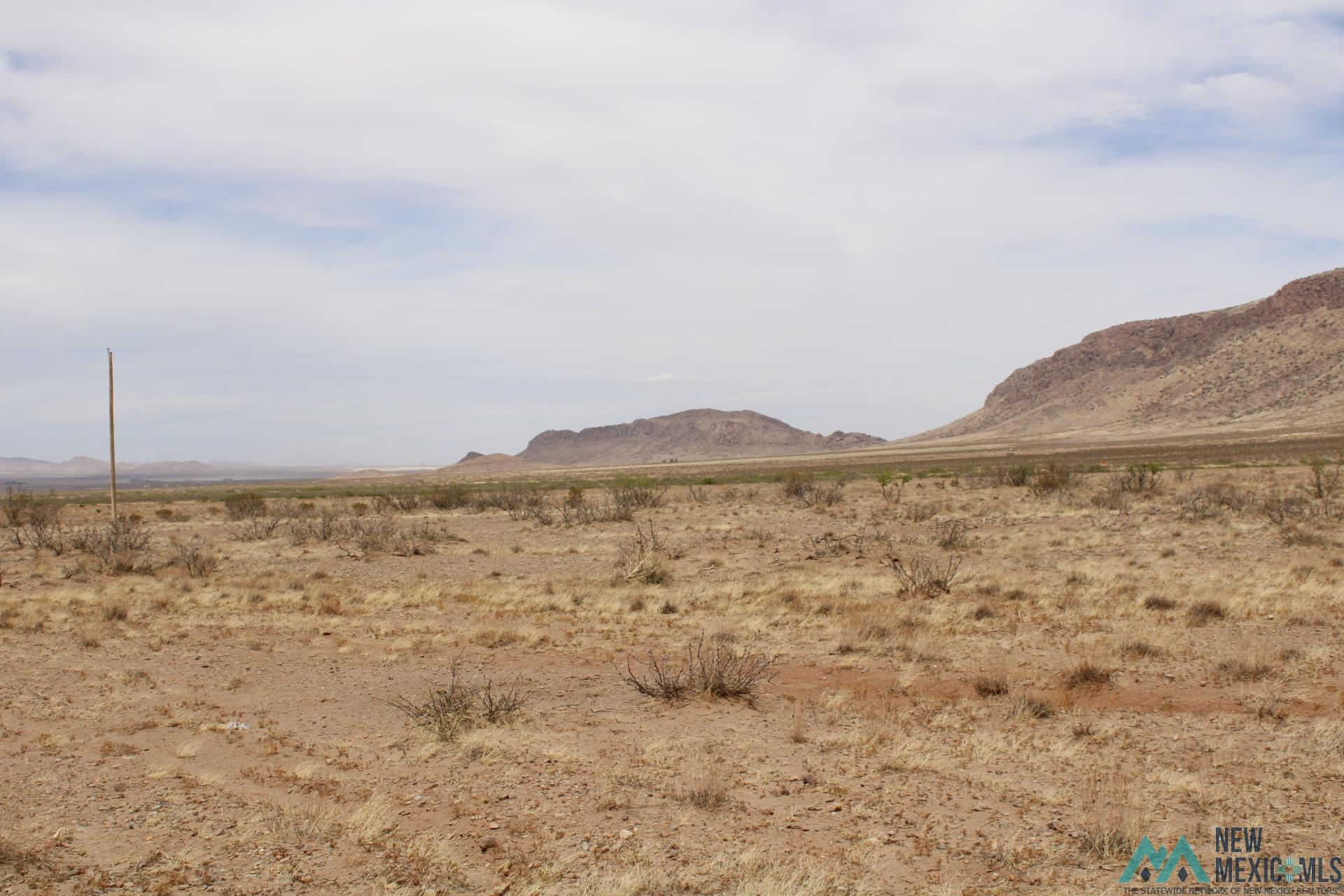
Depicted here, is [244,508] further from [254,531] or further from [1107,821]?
[1107,821]

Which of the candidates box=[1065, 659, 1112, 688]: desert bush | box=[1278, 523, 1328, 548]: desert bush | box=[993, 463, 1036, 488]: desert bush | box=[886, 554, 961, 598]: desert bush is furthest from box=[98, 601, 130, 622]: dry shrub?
box=[993, 463, 1036, 488]: desert bush

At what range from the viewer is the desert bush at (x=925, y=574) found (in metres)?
15.3

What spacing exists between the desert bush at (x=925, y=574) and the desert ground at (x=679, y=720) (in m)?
0.11

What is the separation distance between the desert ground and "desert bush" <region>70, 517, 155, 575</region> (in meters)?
0.27

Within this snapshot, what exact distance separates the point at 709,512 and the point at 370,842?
2739 cm

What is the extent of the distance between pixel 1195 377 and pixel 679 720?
5955 inches

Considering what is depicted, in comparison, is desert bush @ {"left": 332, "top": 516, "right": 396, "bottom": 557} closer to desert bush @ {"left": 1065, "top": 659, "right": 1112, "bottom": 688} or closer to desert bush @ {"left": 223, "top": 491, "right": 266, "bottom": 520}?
desert bush @ {"left": 223, "top": 491, "right": 266, "bottom": 520}

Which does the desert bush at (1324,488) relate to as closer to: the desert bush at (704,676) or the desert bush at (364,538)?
the desert bush at (704,676)

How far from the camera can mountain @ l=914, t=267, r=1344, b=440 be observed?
116 meters

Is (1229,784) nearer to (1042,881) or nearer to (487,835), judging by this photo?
(1042,881)

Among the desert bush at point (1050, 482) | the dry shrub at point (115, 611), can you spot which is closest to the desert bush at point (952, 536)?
the desert bush at point (1050, 482)

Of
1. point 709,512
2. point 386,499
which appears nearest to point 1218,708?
point 709,512

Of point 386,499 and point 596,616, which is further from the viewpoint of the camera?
point 386,499

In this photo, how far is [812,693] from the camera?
9.84 metres
